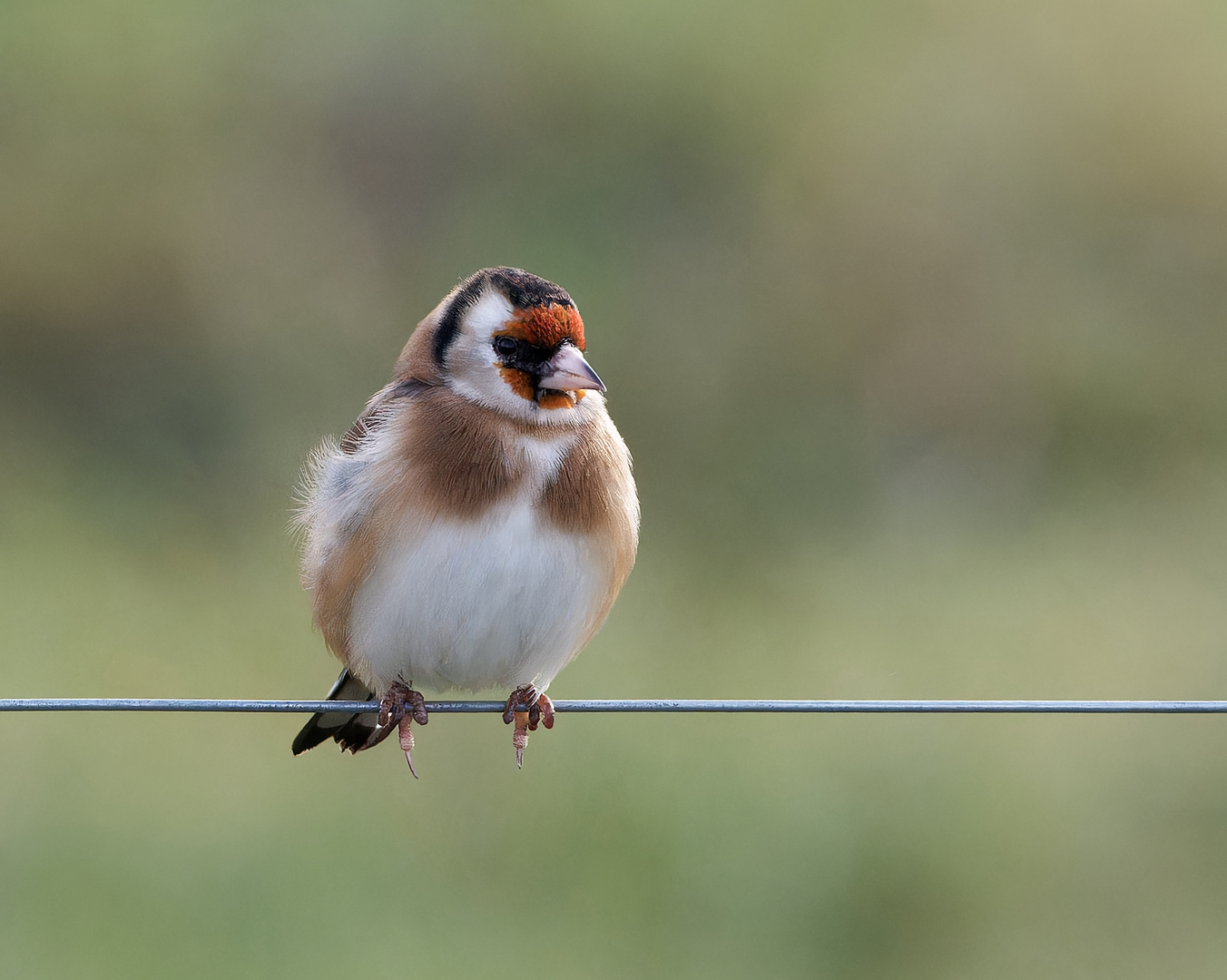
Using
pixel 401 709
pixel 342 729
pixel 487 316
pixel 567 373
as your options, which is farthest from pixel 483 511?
pixel 342 729

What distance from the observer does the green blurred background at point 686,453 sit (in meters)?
7.33

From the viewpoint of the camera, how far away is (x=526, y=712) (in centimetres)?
507

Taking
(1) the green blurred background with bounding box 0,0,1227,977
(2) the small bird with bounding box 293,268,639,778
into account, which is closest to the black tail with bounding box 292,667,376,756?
(2) the small bird with bounding box 293,268,639,778

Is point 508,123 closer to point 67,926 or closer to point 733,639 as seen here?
point 733,639

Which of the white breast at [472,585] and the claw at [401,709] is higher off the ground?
the white breast at [472,585]

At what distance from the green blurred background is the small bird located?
2.49 meters

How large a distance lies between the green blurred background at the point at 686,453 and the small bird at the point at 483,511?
8.18 ft

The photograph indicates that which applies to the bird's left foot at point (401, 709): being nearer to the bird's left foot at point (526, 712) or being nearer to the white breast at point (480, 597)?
the white breast at point (480, 597)

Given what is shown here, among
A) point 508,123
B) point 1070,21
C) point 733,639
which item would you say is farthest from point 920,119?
point 733,639

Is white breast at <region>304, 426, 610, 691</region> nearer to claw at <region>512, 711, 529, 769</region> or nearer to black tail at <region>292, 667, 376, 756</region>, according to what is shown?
claw at <region>512, 711, 529, 769</region>

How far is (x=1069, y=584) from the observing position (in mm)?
9414

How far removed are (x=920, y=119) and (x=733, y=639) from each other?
3841mm

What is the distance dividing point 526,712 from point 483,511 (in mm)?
769

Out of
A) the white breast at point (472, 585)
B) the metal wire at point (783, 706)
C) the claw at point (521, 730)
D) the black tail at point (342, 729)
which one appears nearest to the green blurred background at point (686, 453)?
the black tail at point (342, 729)
